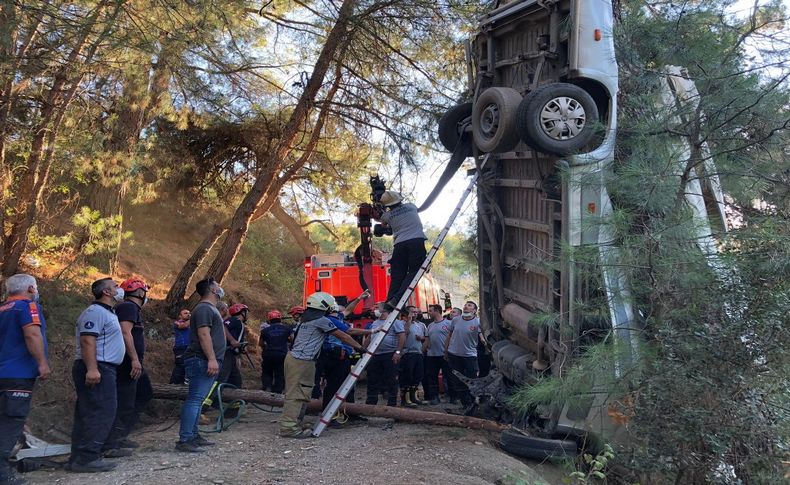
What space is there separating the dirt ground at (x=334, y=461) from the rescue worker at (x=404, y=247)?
4.87 feet

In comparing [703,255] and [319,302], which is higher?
[703,255]

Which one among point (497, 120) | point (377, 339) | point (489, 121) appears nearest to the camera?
point (497, 120)

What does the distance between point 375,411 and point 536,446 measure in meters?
2.00

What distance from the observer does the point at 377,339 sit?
710cm

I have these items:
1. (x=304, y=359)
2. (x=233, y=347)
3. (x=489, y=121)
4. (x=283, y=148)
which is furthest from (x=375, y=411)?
(x=283, y=148)

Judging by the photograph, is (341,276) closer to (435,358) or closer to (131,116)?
(435,358)

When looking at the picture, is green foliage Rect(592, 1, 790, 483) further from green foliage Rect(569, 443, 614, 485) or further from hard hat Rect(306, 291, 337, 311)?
hard hat Rect(306, 291, 337, 311)

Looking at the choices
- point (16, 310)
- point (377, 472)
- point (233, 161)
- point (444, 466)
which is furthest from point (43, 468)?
point (233, 161)

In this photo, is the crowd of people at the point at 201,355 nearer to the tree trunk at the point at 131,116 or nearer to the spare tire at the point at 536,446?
the spare tire at the point at 536,446

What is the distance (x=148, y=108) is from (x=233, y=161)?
303 cm

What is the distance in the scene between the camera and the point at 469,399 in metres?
8.54

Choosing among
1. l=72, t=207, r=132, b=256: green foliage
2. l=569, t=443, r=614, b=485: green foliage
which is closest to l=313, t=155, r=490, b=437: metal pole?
l=569, t=443, r=614, b=485: green foliage

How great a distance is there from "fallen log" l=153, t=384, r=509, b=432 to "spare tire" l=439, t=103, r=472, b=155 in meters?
2.81

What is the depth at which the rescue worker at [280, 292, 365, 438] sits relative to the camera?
22.9ft
